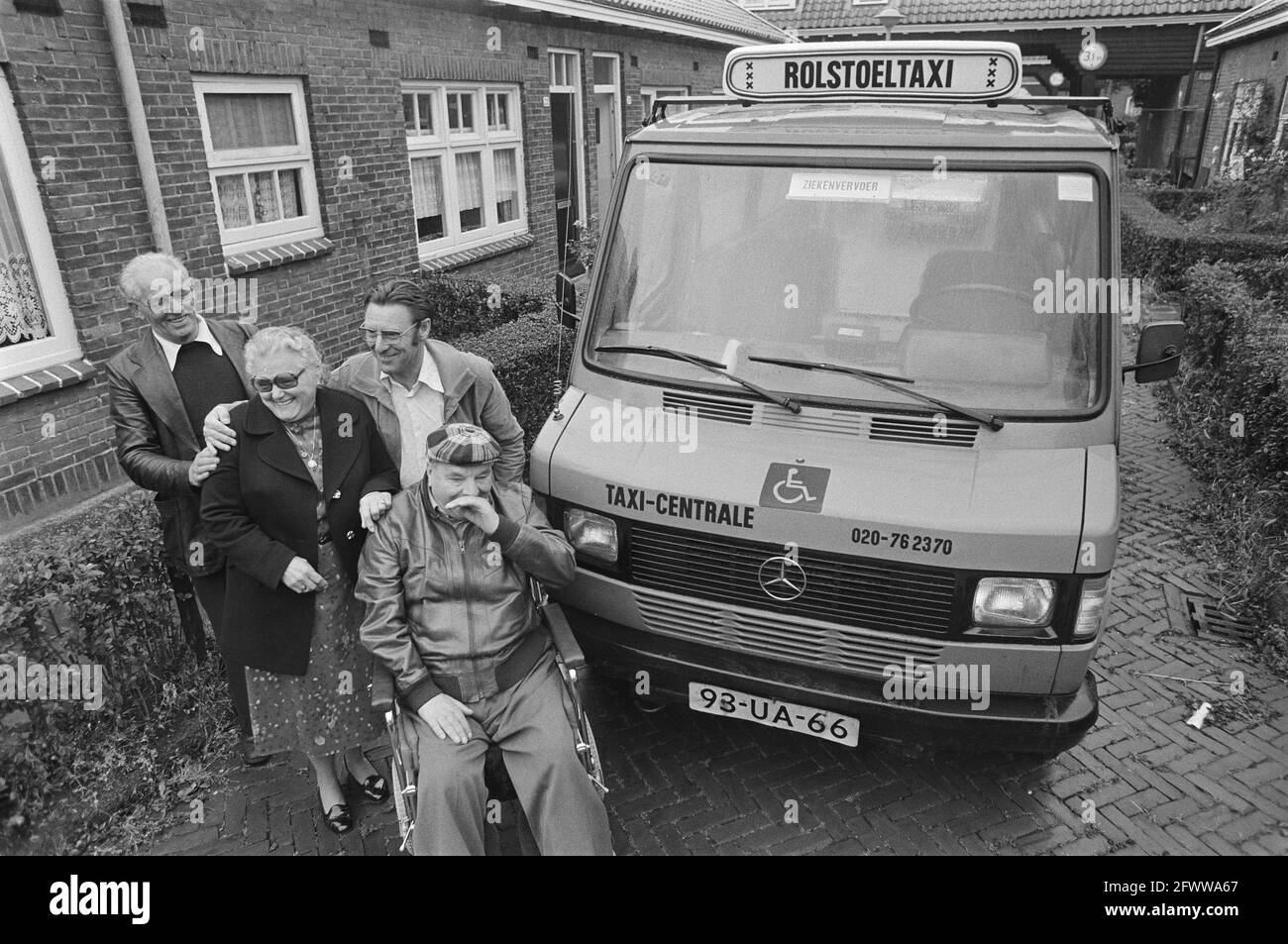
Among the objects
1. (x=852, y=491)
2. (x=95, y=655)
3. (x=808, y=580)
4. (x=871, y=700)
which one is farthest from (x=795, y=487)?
(x=95, y=655)

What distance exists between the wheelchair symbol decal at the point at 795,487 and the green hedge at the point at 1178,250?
8.71 meters

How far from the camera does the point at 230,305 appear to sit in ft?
23.9

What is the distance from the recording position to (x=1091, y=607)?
126 inches

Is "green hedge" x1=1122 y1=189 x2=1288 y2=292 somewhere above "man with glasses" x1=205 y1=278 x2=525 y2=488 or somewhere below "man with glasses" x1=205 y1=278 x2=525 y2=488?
below

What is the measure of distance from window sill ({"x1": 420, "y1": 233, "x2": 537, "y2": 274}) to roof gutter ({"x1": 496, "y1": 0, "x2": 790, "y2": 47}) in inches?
115

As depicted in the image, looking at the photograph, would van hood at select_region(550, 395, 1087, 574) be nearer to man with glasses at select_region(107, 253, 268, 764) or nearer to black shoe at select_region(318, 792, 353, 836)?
man with glasses at select_region(107, 253, 268, 764)

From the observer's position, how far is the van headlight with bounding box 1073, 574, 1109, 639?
3156mm

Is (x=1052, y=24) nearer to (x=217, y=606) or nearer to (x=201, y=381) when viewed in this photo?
(x=201, y=381)

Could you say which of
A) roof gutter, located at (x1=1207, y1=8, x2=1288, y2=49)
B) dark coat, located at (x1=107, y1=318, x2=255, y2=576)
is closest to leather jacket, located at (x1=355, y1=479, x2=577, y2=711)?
dark coat, located at (x1=107, y1=318, x2=255, y2=576)

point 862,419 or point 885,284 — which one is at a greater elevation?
point 885,284

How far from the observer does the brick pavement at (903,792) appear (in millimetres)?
3654

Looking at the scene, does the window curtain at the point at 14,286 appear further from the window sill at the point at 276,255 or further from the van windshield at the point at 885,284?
the van windshield at the point at 885,284

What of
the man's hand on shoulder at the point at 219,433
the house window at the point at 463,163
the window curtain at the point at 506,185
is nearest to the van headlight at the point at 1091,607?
the man's hand on shoulder at the point at 219,433

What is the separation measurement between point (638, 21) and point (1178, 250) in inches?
349
